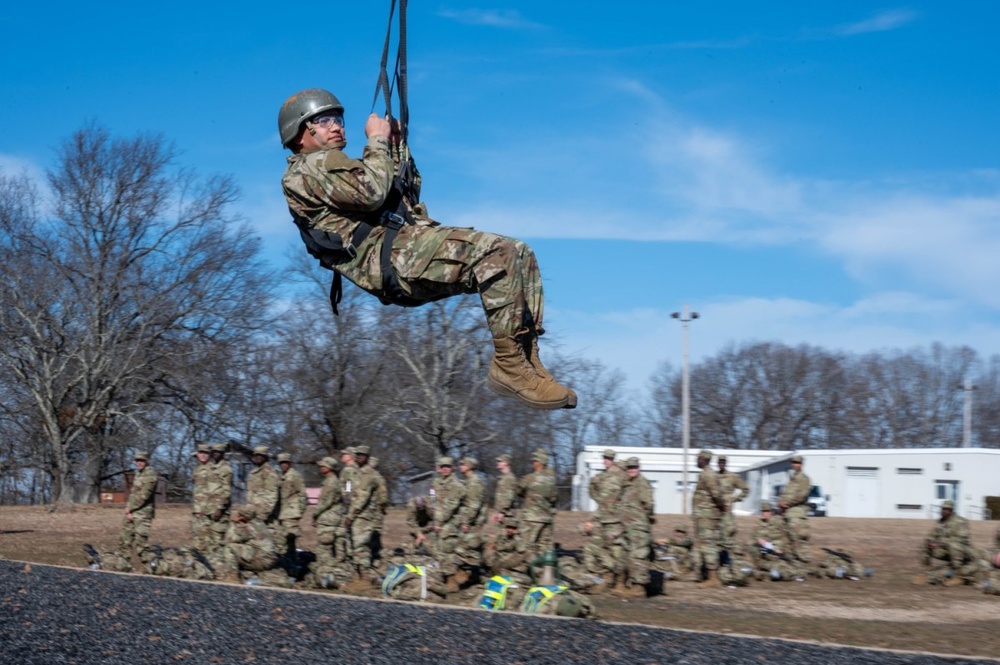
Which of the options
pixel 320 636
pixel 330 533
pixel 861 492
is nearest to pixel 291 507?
pixel 330 533

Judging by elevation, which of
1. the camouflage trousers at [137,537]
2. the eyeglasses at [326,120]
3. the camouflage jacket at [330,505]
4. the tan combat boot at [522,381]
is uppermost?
the eyeglasses at [326,120]

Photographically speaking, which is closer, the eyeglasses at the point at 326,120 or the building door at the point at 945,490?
the eyeglasses at the point at 326,120

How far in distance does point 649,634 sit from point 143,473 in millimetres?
9888

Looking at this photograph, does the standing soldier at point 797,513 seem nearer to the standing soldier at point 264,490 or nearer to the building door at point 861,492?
the standing soldier at point 264,490

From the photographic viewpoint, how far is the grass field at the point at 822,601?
12.2 m

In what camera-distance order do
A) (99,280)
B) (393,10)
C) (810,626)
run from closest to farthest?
1. (393,10)
2. (810,626)
3. (99,280)

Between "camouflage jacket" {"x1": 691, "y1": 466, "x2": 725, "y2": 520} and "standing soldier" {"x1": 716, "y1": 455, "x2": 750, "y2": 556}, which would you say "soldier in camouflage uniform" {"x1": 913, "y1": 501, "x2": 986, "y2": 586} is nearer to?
"standing soldier" {"x1": 716, "y1": 455, "x2": 750, "y2": 556}

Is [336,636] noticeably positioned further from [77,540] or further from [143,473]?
[77,540]

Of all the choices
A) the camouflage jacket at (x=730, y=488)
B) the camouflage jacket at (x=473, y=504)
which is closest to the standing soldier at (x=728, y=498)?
the camouflage jacket at (x=730, y=488)

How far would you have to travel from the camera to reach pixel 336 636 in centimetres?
A: 1026

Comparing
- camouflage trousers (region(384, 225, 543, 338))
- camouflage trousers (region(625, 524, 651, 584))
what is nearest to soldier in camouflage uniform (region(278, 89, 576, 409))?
camouflage trousers (region(384, 225, 543, 338))

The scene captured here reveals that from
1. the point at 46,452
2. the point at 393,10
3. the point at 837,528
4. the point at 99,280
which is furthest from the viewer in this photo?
the point at 46,452

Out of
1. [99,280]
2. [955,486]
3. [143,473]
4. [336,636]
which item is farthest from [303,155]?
[955,486]

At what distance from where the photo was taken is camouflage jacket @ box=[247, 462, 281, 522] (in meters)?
15.8
